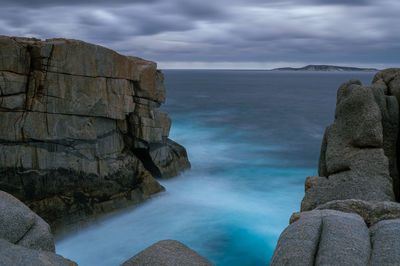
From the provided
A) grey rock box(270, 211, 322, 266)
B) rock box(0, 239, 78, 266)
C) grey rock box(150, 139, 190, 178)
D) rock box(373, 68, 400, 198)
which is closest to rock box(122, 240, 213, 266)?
rock box(0, 239, 78, 266)

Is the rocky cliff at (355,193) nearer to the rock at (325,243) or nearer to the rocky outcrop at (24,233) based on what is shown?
the rock at (325,243)

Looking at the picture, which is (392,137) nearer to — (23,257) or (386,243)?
(386,243)

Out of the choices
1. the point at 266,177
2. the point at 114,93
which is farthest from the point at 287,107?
the point at 114,93

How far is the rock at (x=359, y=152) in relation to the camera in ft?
27.3

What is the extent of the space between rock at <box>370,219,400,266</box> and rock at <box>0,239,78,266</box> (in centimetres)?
544

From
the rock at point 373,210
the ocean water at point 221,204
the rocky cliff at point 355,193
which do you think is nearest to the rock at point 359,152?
the rocky cliff at point 355,193

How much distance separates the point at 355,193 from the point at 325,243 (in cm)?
380

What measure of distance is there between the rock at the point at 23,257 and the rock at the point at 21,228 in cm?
92

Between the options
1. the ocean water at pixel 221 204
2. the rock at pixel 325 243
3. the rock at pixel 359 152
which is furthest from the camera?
the ocean water at pixel 221 204

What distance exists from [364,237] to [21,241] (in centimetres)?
682

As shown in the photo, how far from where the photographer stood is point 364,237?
5.05 meters

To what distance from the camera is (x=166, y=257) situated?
774 cm

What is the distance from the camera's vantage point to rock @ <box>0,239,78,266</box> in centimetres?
606

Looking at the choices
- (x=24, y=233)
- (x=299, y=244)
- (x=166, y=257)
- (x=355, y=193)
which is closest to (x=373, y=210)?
(x=299, y=244)
